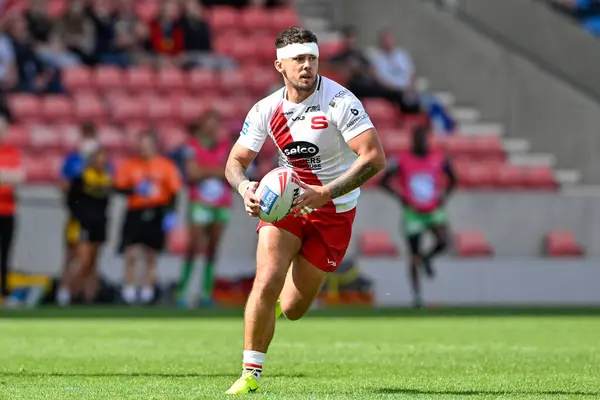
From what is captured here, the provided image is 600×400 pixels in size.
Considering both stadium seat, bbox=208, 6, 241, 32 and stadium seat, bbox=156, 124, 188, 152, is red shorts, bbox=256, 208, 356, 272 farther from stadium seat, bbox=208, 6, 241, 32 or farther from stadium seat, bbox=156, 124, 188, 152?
stadium seat, bbox=208, 6, 241, 32

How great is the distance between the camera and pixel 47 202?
68.2ft

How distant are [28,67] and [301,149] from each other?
15.2 m

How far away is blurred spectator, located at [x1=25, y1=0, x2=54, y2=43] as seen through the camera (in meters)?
23.7

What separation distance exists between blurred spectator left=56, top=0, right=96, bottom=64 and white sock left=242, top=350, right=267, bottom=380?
1601 centimetres

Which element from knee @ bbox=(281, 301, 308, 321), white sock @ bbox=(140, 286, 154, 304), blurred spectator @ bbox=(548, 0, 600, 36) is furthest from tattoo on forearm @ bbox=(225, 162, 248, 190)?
blurred spectator @ bbox=(548, 0, 600, 36)

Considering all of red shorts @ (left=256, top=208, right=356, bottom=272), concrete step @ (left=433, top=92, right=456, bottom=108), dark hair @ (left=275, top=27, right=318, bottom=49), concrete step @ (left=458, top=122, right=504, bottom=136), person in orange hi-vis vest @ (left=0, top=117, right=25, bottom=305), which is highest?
dark hair @ (left=275, top=27, right=318, bottom=49)

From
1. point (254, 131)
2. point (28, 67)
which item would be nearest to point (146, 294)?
point (28, 67)

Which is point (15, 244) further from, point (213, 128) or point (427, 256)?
point (427, 256)

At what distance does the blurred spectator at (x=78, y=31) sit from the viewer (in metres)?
23.6

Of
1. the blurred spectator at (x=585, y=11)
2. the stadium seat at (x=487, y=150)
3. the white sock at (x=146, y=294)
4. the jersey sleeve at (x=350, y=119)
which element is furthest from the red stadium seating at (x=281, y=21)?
the jersey sleeve at (x=350, y=119)

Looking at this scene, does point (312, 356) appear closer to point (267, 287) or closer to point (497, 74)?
point (267, 287)

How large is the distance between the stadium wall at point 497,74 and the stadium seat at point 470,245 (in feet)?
11.7

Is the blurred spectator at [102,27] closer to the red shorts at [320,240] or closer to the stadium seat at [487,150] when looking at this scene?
the stadium seat at [487,150]

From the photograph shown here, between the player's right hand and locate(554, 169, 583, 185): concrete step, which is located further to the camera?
locate(554, 169, 583, 185): concrete step
